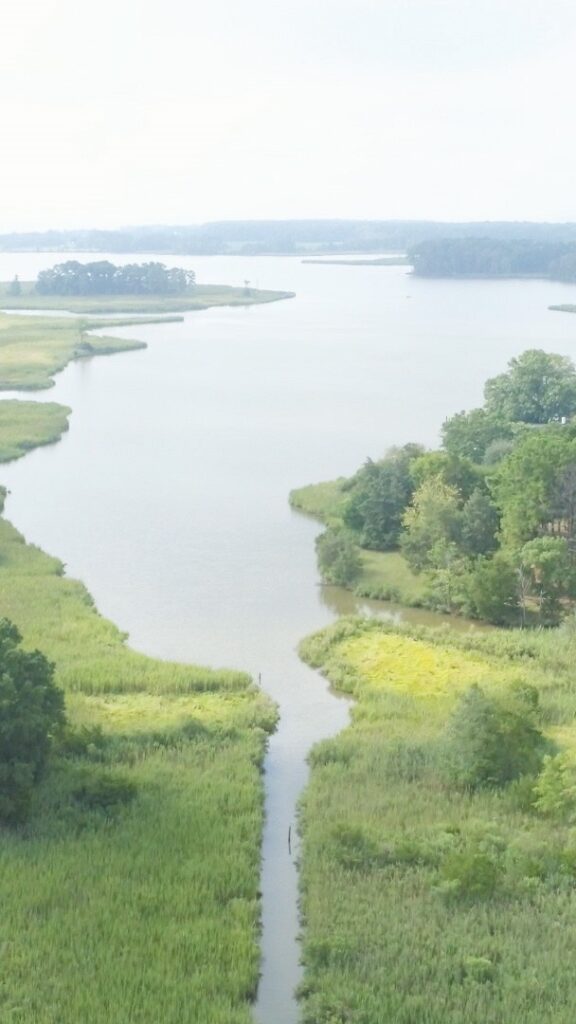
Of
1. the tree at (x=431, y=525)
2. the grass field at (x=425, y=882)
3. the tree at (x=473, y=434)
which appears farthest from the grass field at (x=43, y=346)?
the grass field at (x=425, y=882)

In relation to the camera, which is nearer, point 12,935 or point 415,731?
point 12,935

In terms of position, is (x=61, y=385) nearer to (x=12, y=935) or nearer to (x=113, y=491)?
(x=113, y=491)

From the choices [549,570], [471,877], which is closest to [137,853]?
[471,877]

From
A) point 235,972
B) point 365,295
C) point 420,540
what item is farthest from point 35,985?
point 365,295

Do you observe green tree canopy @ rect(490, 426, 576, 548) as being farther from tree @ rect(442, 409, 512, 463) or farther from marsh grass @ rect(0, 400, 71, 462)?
marsh grass @ rect(0, 400, 71, 462)

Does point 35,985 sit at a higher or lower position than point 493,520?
lower

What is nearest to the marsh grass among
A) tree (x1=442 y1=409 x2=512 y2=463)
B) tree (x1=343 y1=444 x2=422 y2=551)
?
tree (x1=442 y1=409 x2=512 y2=463)
